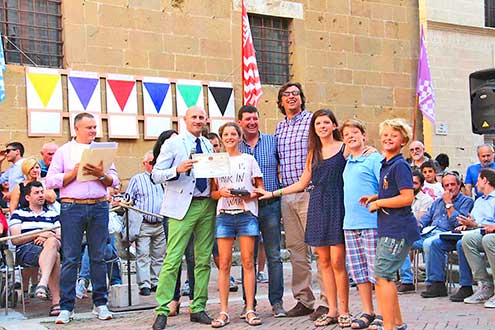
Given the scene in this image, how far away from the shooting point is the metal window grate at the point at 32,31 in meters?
11.2

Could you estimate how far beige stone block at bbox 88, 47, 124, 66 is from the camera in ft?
38.4

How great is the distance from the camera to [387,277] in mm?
5715

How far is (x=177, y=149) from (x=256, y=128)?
821mm

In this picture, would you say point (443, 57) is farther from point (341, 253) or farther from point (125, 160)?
point (341, 253)

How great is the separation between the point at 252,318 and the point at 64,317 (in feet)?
6.06

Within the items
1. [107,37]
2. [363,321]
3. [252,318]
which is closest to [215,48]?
[107,37]

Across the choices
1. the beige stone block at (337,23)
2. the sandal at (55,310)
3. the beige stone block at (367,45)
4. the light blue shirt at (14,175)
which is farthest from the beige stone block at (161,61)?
the sandal at (55,310)

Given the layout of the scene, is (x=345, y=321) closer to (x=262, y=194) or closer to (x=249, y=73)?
(x=262, y=194)

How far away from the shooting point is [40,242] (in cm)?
790

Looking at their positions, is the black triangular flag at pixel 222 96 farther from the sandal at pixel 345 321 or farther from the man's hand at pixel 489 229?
the sandal at pixel 345 321

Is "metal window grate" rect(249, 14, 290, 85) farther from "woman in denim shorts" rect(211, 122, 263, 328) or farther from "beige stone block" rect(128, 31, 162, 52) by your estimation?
"woman in denim shorts" rect(211, 122, 263, 328)

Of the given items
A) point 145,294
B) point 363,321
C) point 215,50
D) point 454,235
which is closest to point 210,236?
point 363,321

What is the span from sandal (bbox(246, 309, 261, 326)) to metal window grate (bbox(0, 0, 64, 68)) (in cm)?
629

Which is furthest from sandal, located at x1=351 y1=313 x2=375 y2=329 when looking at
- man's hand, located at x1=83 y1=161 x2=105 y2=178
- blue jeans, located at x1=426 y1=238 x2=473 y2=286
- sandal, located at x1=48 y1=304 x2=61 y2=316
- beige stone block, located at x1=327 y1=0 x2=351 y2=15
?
beige stone block, located at x1=327 y1=0 x2=351 y2=15
